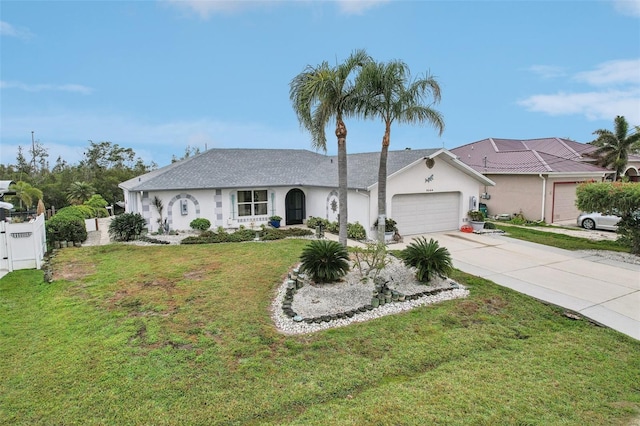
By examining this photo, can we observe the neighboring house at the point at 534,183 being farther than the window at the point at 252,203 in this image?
Yes

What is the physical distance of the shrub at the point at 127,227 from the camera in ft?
53.7

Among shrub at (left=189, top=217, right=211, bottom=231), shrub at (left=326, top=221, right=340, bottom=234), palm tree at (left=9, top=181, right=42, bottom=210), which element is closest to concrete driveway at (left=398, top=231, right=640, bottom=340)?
shrub at (left=326, top=221, right=340, bottom=234)

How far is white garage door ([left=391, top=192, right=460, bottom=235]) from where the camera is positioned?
55.4 feet

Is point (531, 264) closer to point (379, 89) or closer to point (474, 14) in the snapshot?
point (379, 89)

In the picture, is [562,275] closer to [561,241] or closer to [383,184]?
[383,184]

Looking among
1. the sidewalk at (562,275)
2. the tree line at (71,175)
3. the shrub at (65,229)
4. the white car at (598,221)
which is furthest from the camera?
the tree line at (71,175)

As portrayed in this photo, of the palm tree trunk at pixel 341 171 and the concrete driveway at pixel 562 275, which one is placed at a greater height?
the palm tree trunk at pixel 341 171

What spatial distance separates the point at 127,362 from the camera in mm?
5441

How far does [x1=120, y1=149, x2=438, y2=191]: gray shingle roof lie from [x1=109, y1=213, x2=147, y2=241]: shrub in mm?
1366

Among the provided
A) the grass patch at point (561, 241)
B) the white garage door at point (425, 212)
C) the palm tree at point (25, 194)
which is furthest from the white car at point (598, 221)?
the palm tree at point (25, 194)

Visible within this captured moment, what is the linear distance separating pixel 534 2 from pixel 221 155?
53.4 ft

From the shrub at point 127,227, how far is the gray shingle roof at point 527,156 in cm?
2052

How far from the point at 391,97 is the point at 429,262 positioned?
487cm

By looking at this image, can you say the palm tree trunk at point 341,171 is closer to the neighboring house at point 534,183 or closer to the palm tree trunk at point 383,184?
the palm tree trunk at point 383,184
